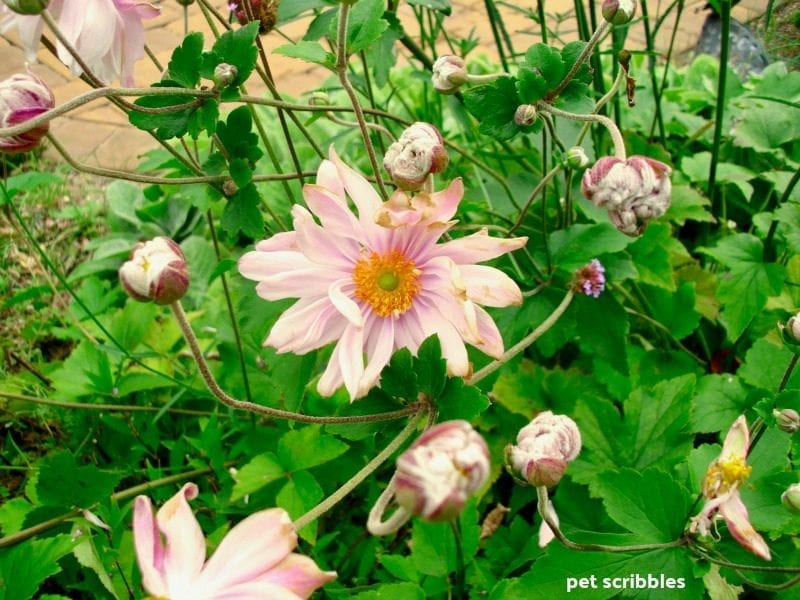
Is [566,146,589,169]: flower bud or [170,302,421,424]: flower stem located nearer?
[170,302,421,424]: flower stem

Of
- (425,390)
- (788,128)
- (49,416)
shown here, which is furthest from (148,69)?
(425,390)

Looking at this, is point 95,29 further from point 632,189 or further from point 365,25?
point 632,189

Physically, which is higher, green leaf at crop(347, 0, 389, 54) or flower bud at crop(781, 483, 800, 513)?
green leaf at crop(347, 0, 389, 54)


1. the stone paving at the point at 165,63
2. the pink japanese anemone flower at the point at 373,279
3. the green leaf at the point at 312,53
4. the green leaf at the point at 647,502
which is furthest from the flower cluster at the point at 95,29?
the stone paving at the point at 165,63

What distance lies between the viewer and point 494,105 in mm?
929

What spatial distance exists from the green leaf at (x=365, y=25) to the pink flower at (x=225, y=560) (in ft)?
1.75

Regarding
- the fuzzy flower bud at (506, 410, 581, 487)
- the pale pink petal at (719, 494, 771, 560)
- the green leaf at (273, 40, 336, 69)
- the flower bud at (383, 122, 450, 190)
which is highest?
the green leaf at (273, 40, 336, 69)

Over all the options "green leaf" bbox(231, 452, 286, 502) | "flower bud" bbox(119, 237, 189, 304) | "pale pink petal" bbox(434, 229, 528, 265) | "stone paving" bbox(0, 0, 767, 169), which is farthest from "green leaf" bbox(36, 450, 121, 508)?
"stone paving" bbox(0, 0, 767, 169)

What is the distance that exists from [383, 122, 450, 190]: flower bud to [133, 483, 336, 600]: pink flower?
356 mm

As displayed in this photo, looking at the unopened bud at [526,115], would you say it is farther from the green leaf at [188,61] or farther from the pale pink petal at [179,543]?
the pale pink petal at [179,543]

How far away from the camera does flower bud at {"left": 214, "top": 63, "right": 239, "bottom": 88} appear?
A: 0.84 metres

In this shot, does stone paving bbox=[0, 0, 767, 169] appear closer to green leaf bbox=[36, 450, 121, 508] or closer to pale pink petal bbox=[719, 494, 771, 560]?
green leaf bbox=[36, 450, 121, 508]

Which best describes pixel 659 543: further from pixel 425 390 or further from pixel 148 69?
pixel 148 69

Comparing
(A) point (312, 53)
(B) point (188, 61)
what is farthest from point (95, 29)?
(A) point (312, 53)
